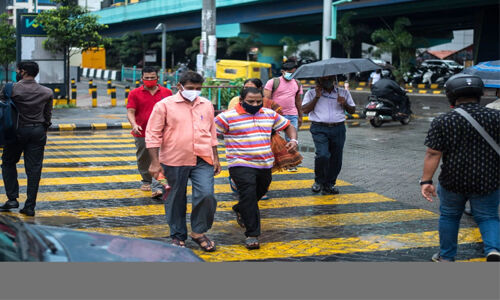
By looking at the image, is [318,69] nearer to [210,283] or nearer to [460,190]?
[460,190]

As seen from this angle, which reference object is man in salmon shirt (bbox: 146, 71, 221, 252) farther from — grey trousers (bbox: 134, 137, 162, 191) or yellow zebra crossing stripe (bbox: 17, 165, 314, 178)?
yellow zebra crossing stripe (bbox: 17, 165, 314, 178)

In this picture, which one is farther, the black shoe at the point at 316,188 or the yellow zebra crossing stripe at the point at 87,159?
the yellow zebra crossing stripe at the point at 87,159

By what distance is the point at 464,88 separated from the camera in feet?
17.7

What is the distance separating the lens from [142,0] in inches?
2344

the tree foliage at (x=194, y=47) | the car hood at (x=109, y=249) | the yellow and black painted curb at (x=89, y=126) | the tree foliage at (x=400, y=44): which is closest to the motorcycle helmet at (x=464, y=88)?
the car hood at (x=109, y=249)

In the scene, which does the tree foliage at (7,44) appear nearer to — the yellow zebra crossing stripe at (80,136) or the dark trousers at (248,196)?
the yellow zebra crossing stripe at (80,136)

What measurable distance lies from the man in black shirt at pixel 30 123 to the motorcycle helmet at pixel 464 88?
4.62 meters

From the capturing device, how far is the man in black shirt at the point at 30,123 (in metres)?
7.71

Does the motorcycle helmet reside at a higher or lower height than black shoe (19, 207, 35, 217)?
higher

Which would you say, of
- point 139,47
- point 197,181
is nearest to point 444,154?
point 197,181

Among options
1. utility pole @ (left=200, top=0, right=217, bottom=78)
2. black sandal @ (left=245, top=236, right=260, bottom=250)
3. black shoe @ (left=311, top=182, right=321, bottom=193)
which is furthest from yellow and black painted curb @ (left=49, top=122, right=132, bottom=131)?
black sandal @ (left=245, top=236, right=260, bottom=250)

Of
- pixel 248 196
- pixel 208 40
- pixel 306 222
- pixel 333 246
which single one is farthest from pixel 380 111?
pixel 248 196

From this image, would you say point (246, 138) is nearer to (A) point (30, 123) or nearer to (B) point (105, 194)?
(A) point (30, 123)

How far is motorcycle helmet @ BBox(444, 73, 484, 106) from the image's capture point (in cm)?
541
